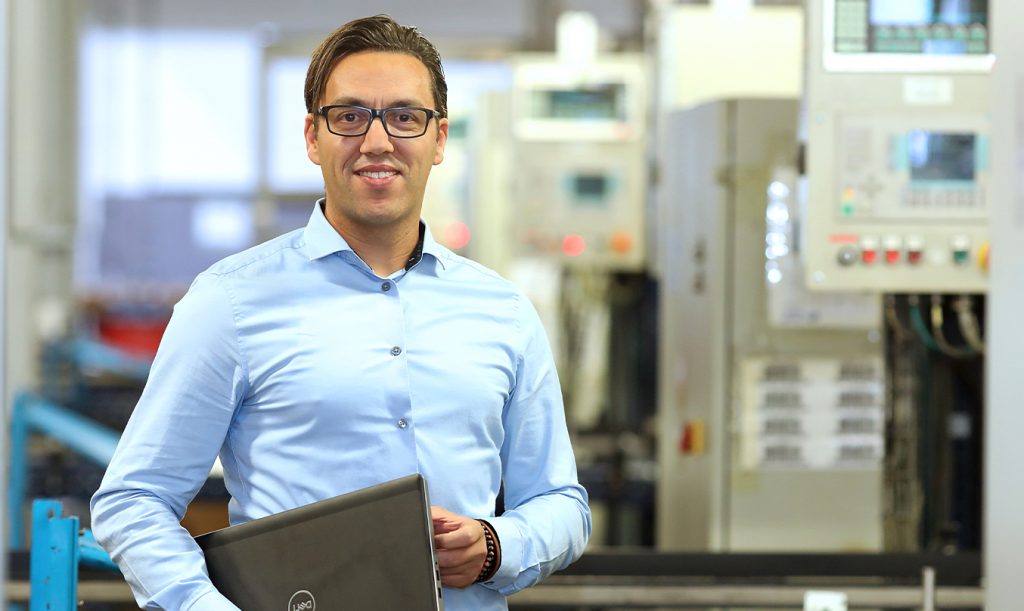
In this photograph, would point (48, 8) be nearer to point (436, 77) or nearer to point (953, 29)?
point (953, 29)

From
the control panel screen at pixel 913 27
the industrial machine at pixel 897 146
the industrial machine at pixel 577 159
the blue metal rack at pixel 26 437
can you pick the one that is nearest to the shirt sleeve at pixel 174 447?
the industrial machine at pixel 897 146

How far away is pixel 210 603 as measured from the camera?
160cm

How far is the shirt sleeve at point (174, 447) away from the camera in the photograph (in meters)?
1.62

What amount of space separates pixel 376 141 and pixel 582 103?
4375 millimetres

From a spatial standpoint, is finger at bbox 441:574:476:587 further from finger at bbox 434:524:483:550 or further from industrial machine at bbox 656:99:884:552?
industrial machine at bbox 656:99:884:552

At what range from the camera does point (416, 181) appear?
1708 millimetres

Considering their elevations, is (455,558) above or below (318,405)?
below

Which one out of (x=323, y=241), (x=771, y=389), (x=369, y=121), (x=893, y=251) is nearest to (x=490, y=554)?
(x=323, y=241)

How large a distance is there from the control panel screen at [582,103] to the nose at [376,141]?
431cm

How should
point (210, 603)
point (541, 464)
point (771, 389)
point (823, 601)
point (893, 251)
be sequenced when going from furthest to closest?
point (771, 389) < point (893, 251) < point (823, 601) < point (541, 464) < point (210, 603)

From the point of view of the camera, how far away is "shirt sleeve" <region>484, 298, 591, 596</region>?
1782mm

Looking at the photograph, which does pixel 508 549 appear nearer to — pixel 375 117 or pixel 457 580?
pixel 457 580

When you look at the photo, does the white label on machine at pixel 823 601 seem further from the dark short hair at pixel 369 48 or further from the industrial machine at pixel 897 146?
Result: the dark short hair at pixel 369 48

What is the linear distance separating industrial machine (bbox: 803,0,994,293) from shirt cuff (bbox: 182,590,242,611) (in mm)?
1986
